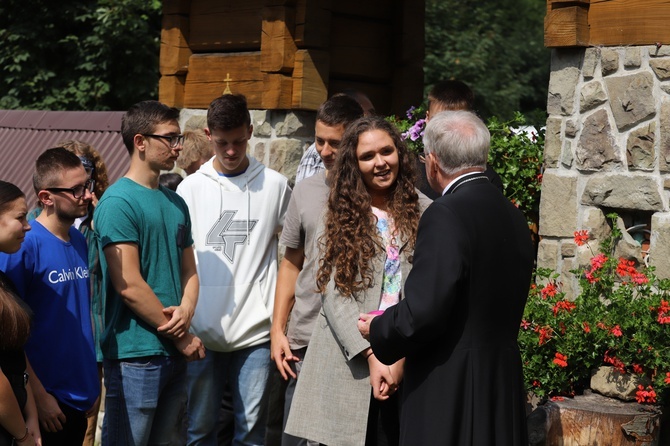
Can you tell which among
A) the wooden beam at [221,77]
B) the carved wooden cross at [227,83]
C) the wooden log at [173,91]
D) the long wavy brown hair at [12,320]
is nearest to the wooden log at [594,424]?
the long wavy brown hair at [12,320]

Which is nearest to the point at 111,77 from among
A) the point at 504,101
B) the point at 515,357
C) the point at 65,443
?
the point at 504,101

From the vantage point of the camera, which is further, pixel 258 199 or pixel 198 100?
pixel 198 100

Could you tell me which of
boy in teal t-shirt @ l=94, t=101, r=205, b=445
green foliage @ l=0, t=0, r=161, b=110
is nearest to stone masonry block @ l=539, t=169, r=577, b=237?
boy in teal t-shirt @ l=94, t=101, r=205, b=445

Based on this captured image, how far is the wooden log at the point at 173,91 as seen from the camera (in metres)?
7.91

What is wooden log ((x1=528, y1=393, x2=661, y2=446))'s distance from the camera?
4445 mm

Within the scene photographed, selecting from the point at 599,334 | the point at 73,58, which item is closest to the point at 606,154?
the point at 599,334

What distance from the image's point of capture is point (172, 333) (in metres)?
4.34

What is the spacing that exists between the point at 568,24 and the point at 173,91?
3.55 meters

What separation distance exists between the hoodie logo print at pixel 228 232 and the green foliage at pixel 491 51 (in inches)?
555

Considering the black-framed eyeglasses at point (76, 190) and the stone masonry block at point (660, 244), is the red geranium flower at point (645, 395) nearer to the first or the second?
the stone masonry block at point (660, 244)

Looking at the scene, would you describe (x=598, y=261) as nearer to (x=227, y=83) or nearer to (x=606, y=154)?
(x=606, y=154)

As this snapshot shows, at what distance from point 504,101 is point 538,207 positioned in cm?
1426

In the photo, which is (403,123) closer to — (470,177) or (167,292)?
(167,292)

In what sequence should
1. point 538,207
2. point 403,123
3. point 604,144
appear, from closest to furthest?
point 604,144, point 538,207, point 403,123
